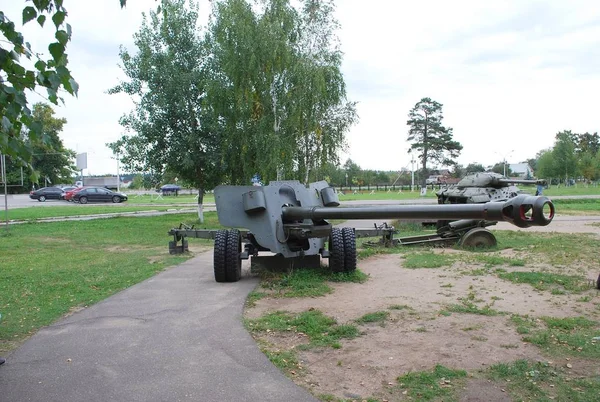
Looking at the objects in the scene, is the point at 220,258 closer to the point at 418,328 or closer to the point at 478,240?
the point at 418,328

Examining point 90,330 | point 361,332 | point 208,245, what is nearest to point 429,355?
point 361,332

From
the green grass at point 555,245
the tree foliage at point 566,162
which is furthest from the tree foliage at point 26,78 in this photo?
the tree foliage at point 566,162

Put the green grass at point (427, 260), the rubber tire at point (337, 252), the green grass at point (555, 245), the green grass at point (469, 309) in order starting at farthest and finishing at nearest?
the green grass at point (555, 245) < the green grass at point (427, 260) < the rubber tire at point (337, 252) < the green grass at point (469, 309)

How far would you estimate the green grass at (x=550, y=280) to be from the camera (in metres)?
7.66

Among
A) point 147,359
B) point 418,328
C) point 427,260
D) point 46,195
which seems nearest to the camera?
point 147,359

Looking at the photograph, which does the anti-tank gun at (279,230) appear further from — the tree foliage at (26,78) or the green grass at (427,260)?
the tree foliage at (26,78)

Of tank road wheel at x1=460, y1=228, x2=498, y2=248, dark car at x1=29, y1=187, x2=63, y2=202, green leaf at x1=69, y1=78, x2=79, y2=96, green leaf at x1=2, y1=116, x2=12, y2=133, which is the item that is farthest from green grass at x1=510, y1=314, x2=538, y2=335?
dark car at x1=29, y1=187, x2=63, y2=202

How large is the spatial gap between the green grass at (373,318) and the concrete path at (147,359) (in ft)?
4.75

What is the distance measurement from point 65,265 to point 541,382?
9.53 m

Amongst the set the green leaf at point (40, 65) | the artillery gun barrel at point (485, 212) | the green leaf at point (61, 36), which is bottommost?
the artillery gun barrel at point (485, 212)

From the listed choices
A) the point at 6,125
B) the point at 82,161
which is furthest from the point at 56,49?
the point at 82,161

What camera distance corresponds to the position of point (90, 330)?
580cm

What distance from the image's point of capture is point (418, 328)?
19.0ft

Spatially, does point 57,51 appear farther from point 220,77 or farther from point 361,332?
point 220,77
